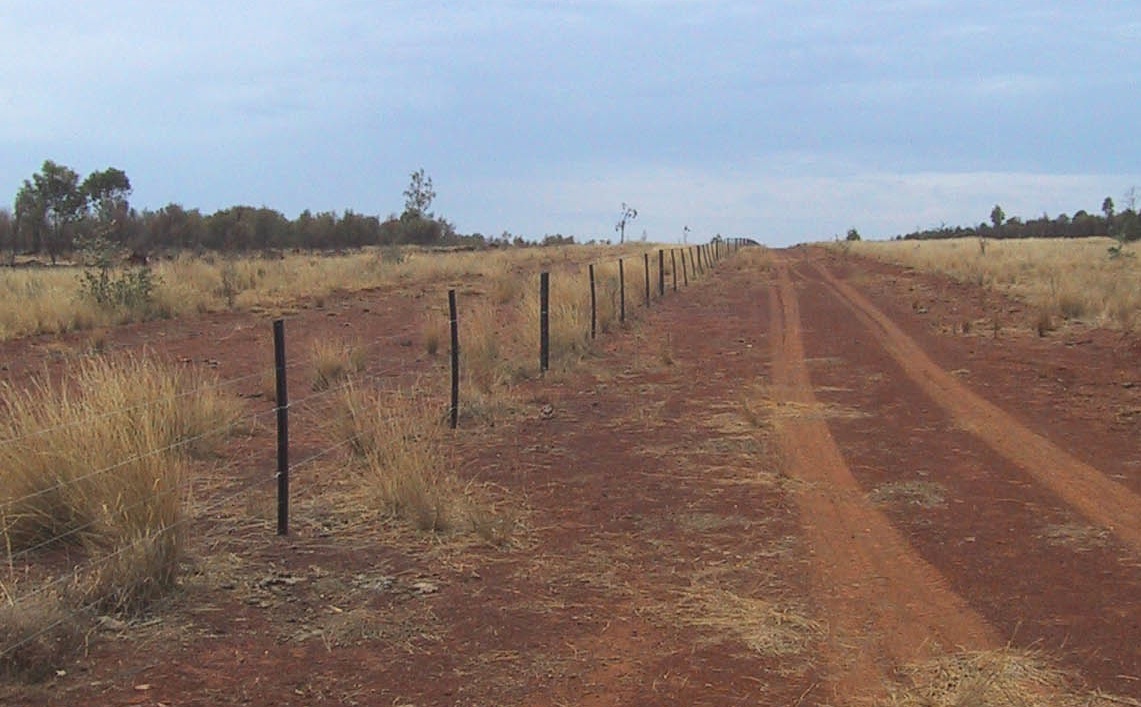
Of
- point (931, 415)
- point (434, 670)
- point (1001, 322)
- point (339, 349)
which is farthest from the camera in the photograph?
point (1001, 322)

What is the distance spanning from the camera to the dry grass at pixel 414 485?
22.1ft

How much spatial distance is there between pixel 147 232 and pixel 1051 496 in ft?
194

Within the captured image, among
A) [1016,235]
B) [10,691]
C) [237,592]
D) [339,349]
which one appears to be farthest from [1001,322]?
[1016,235]

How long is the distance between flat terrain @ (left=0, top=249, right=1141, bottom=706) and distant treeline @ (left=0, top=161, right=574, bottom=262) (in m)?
37.2

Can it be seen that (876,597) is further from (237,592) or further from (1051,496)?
(237,592)

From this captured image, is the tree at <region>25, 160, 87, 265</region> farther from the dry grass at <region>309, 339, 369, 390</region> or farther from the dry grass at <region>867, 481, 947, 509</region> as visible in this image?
the dry grass at <region>867, 481, 947, 509</region>

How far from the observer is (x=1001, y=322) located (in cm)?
2016

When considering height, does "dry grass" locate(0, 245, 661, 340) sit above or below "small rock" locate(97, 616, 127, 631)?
above

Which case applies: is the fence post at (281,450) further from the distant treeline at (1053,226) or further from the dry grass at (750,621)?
the distant treeline at (1053,226)

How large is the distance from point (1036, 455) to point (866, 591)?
4.13 metres

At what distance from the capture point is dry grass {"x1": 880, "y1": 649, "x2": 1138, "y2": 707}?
4.20m

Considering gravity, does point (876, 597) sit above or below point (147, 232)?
below

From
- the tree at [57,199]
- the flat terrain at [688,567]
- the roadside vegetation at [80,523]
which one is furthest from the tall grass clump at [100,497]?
the tree at [57,199]

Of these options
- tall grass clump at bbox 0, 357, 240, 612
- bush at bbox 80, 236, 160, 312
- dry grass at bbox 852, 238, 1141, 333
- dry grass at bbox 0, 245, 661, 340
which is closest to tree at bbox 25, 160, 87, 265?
dry grass at bbox 0, 245, 661, 340
